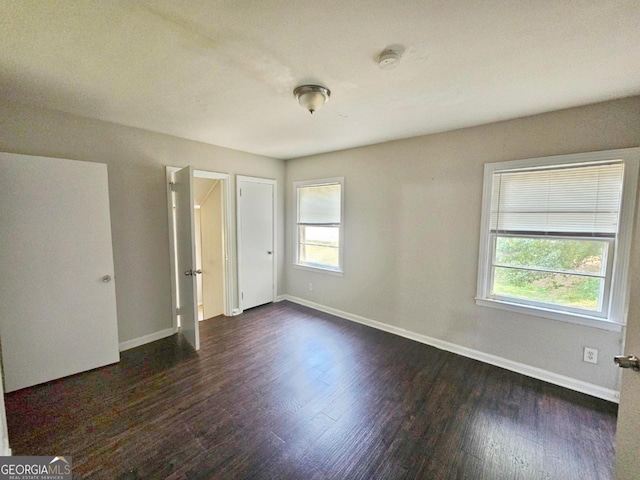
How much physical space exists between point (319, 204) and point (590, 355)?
3.35 meters

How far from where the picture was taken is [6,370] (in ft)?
6.89

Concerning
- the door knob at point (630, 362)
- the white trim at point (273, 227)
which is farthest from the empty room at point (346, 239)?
the white trim at point (273, 227)

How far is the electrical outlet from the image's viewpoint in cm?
218

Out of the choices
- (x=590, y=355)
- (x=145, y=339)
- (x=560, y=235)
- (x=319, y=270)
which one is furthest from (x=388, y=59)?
(x=145, y=339)

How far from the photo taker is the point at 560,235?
2281 mm

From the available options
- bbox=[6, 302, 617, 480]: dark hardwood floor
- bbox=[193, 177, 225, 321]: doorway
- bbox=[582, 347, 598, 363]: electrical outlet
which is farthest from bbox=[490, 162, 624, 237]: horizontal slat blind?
bbox=[193, 177, 225, 321]: doorway

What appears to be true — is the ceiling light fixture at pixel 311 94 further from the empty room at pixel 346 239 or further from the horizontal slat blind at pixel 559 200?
the horizontal slat blind at pixel 559 200

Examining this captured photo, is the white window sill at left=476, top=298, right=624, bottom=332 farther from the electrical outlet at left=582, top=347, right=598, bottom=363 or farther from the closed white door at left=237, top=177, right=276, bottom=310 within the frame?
the closed white door at left=237, top=177, right=276, bottom=310

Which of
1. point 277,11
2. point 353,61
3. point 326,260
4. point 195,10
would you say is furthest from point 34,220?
point 326,260

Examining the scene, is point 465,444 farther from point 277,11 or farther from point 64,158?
point 64,158

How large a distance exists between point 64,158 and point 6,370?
1.86 metres

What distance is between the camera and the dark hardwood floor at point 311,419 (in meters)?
1.56

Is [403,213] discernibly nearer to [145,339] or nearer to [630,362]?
[630,362]
